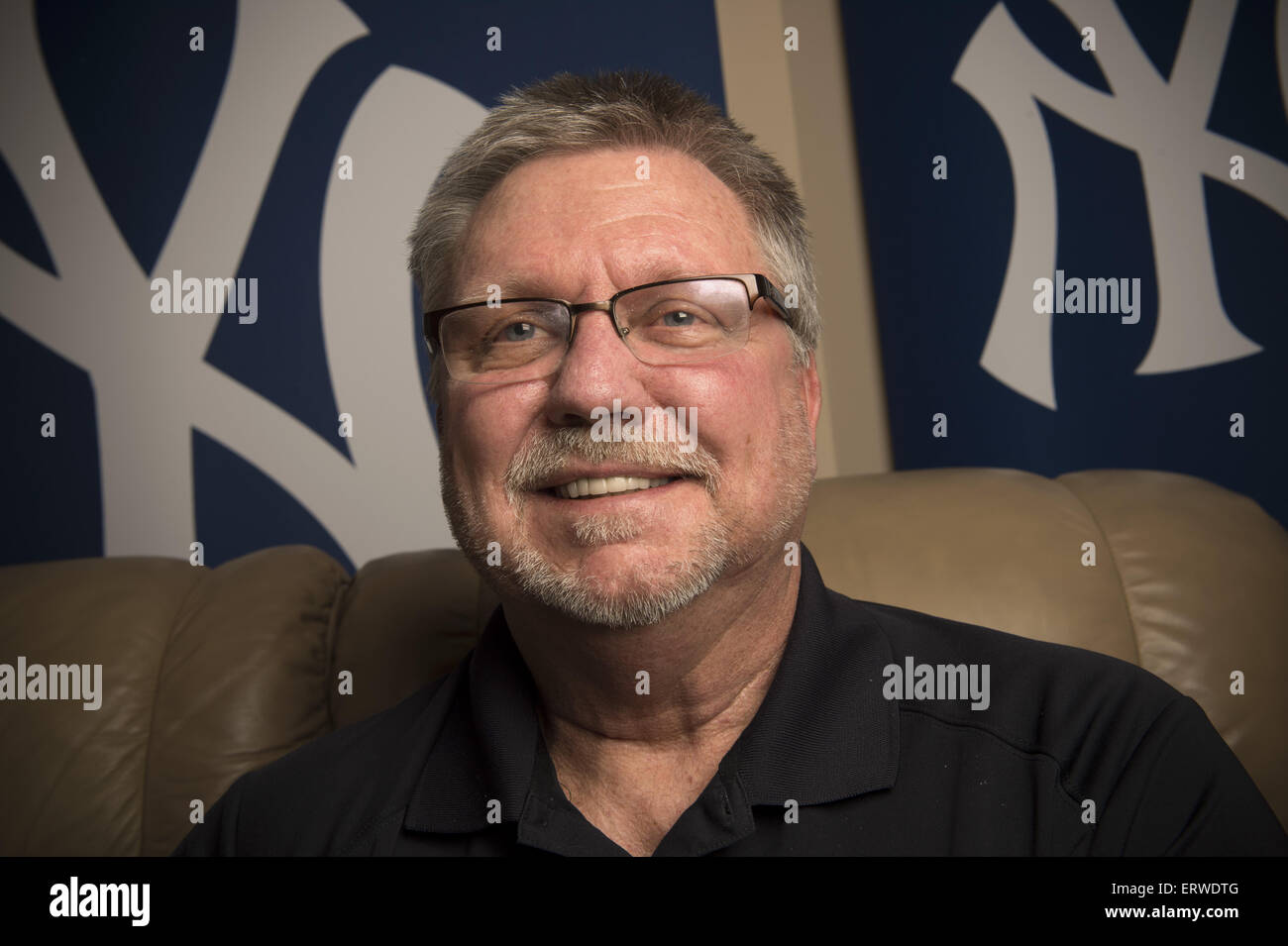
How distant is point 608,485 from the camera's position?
114cm

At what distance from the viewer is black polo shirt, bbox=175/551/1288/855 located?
3.44ft

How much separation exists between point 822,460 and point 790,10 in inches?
46.7

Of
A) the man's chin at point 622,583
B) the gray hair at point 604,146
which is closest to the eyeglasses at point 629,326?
the gray hair at point 604,146

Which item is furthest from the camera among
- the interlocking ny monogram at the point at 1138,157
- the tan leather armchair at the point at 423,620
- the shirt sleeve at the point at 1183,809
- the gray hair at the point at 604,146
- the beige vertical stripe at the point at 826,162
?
the beige vertical stripe at the point at 826,162

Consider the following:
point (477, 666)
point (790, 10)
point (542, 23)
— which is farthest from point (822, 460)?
point (477, 666)

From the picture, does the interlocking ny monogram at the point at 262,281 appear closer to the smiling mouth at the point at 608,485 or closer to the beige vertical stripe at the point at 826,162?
the beige vertical stripe at the point at 826,162

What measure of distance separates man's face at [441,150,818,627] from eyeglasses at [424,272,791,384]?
0.06 ft

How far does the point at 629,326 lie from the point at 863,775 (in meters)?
0.59

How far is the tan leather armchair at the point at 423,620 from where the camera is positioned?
155 centimetres

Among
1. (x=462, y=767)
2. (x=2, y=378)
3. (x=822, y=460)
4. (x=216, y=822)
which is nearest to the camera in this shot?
(x=462, y=767)

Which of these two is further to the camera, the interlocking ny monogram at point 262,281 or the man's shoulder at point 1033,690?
the interlocking ny monogram at point 262,281

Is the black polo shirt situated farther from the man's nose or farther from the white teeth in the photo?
the man's nose
